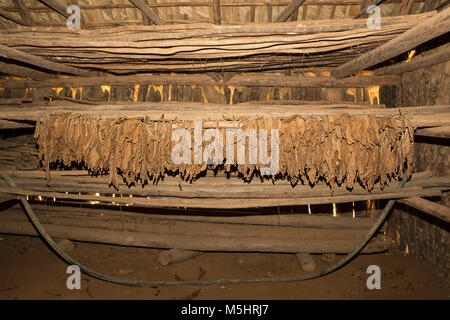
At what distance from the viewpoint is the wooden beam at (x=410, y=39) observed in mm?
2324

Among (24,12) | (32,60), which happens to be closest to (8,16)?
(24,12)

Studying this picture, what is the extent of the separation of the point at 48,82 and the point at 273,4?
16.6ft

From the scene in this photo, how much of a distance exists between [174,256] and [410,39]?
474 centimetres

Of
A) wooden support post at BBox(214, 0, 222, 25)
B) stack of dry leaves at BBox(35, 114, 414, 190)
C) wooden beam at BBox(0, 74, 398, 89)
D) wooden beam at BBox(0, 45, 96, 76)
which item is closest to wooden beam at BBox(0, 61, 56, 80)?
wooden beam at BBox(0, 74, 398, 89)

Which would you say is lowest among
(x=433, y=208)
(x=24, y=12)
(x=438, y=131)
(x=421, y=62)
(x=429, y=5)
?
(x=433, y=208)

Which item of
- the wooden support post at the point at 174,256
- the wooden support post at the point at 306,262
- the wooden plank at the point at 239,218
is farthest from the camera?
the wooden plank at the point at 239,218

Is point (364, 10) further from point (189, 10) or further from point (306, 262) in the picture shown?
point (306, 262)

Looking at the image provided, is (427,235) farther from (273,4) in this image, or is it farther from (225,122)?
(273,4)

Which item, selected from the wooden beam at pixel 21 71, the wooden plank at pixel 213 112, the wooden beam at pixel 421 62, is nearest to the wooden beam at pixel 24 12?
the wooden beam at pixel 21 71

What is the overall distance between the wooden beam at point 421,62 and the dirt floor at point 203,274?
3446 mm

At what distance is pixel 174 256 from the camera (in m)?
4.68

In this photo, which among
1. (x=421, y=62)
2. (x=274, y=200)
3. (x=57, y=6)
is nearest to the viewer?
(x=274, y=200)

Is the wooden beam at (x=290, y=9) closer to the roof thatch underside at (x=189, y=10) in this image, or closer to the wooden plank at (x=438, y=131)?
the roof thatch underside at (x=189, y=10)
